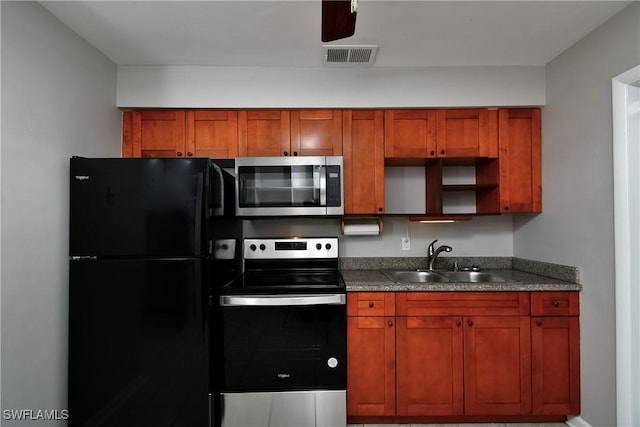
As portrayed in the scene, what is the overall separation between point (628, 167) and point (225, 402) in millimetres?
2598

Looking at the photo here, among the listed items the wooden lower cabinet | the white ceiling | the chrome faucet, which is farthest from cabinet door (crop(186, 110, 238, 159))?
the chrome faucet

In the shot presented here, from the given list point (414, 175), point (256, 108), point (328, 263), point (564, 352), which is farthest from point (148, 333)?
point (564, 352)

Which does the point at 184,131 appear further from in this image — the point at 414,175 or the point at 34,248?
the point at 414,175

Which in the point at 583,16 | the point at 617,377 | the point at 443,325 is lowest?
the point at 617,377

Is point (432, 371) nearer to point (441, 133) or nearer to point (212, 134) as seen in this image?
point (441, 133)

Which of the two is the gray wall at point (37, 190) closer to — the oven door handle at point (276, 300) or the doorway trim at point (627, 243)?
the oven door handle at point (276, 300)

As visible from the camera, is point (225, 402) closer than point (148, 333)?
No

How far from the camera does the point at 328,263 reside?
2.62m

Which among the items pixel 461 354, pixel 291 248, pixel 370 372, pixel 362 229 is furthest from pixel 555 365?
pixel 291 248


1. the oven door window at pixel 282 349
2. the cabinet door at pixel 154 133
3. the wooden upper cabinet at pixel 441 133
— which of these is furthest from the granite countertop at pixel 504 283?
the cabinet door at pixel 154 133

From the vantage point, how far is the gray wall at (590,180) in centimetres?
188

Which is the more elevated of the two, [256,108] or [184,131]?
[256,108]

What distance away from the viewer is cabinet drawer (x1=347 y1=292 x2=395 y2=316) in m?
2.18

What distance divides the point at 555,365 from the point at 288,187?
2.05 meters
